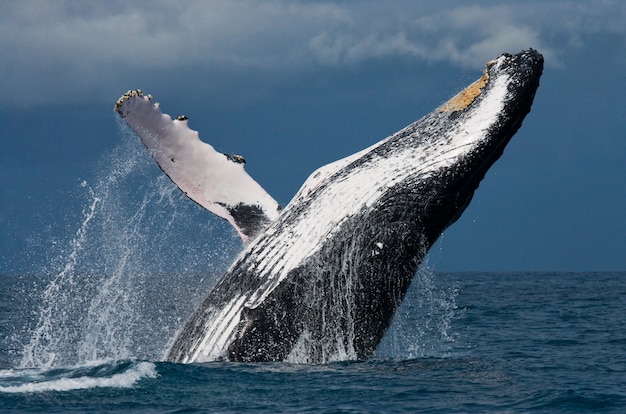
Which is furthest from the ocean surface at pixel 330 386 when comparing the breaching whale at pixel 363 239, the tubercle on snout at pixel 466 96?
the tubercle on snout at pixel 466 96

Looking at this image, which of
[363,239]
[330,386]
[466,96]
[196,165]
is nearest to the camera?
[330,386]

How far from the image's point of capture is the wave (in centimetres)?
876

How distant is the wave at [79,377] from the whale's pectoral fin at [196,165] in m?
1.88

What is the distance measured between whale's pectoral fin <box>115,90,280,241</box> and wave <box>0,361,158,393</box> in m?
1.88

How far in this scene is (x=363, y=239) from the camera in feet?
29.7

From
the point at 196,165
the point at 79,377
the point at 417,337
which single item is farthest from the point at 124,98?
the point at 417,337

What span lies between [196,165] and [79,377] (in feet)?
8.82

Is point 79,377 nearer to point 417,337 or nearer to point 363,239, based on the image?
point 363,239

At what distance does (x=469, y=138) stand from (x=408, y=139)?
2.02ft

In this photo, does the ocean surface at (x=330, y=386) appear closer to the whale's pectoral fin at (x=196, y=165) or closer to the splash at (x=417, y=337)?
the splash at (x=417, y=337)

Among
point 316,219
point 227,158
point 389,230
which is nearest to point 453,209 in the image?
point 389,230

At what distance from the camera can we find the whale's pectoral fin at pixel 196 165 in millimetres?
10266

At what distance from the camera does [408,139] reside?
9375 mm

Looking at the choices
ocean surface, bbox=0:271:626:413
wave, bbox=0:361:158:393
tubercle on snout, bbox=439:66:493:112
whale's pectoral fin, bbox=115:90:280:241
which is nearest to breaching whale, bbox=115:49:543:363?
tubercle on snout, bbox=439:66:493:112
